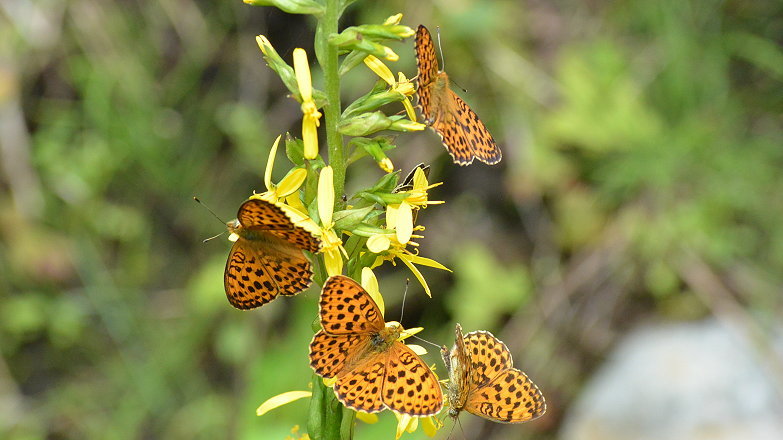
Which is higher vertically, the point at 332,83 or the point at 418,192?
the point at 332,83

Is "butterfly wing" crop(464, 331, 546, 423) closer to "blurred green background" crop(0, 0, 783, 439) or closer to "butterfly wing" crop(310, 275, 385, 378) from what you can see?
"butterfly wing" crop(310, 275, 385, 378)

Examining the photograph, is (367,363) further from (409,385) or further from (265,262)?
(265,262)

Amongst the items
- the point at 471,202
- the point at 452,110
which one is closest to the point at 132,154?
the point at 471,202

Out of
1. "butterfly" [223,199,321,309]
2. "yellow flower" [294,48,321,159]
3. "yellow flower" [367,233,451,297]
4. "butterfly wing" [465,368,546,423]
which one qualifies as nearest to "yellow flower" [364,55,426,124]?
"yellow flower" [294,48,321,159]

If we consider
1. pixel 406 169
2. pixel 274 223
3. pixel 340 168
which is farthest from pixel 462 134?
pixel 406 169

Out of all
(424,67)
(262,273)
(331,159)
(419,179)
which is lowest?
(262,273)

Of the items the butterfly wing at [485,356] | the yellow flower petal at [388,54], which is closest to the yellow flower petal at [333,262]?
the butterfly wing at [485,356]
